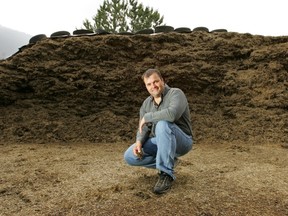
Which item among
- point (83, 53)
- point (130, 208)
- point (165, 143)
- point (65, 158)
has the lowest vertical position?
point (65, 158)

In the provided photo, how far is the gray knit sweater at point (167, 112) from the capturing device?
110 inches

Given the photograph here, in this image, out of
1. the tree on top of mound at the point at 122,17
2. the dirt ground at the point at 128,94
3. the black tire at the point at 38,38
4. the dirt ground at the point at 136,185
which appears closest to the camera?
the dirt ground at the point at 136,185

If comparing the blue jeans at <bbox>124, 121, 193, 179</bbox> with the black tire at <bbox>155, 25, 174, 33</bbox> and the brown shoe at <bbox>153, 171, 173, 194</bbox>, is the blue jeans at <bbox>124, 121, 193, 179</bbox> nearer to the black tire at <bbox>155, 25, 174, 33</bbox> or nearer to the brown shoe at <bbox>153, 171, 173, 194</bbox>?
the brown shoe at <bbox>153, 171, 173, 194</bbox>

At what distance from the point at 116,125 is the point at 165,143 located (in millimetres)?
3493

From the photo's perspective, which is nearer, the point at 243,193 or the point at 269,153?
the point at 243,193

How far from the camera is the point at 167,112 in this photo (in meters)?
2.79

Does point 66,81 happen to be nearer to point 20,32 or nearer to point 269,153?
point 269,153

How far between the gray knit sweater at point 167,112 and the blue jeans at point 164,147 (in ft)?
0.19

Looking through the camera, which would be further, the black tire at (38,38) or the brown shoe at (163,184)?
the black tire at (38,38)

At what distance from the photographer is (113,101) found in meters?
6.48

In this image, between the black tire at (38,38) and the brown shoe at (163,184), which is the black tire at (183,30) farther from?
the brown shoe at (163,184)

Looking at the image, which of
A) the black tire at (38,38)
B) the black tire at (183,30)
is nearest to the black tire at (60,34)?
the black tire at (38,38)

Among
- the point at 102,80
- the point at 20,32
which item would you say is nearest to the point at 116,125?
the point at 102,80

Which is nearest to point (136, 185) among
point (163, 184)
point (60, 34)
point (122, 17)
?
point (163, 184)
